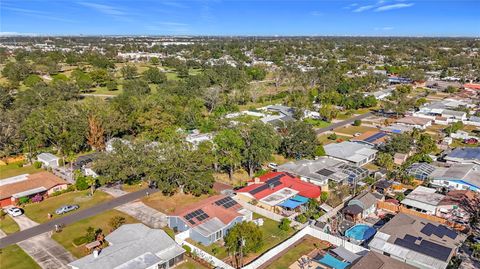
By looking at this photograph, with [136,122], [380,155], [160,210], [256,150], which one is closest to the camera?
[160,210]

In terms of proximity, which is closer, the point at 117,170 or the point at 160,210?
the point at 160,210

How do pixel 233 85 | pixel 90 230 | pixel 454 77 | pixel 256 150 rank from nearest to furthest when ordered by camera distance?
pixel 90 230, pixel 256 150, pixel 233 85, pixel 454 77

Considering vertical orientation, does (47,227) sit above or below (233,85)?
below

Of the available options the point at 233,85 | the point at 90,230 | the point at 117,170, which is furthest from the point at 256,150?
the point at 233,85

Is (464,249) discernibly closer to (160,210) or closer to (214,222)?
(214,222)

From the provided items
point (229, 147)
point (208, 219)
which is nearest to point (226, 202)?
point (208, 219)

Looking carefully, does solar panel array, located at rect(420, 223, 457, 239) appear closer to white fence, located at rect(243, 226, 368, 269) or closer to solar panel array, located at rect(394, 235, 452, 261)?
solar panel array, located at rect(394, 235, 452, 261)

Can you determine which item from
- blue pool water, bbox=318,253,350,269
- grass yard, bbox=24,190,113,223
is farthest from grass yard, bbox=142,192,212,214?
blue pool water, bbox=318,253,350,269

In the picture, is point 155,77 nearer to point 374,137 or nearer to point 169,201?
point 374,137
